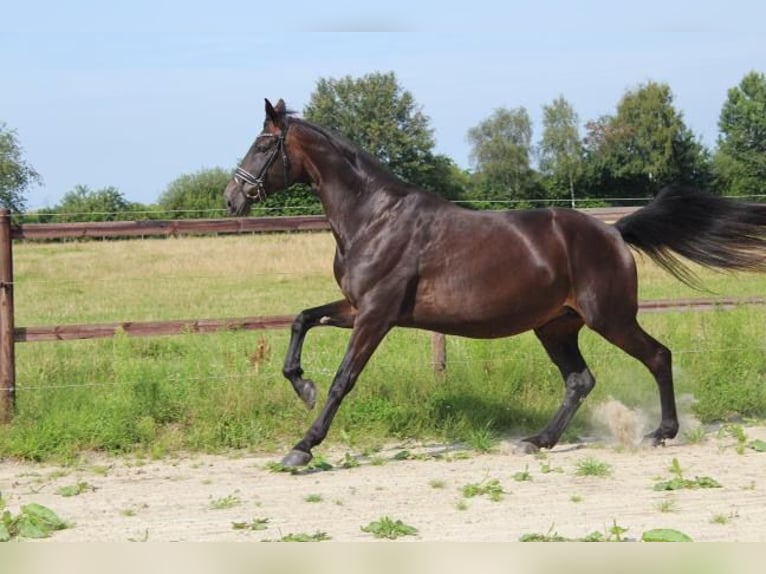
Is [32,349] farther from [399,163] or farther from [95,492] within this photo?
[399,163]

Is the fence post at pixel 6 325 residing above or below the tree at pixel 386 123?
below

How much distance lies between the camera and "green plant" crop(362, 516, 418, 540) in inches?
176

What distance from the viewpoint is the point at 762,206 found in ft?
23.8

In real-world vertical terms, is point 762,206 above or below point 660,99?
below

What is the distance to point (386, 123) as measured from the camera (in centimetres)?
4991

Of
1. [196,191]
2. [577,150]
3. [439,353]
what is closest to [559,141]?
[577,150]

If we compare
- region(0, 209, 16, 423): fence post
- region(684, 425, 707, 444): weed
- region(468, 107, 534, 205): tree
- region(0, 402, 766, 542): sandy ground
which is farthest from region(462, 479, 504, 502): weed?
region(468, 107, 534, 205): tree

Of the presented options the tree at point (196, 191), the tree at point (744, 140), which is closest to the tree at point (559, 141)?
the tree at point (744, 140)

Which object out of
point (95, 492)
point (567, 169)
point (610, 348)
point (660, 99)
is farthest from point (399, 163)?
point (95, 492)

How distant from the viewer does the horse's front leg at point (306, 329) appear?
6.52 metres

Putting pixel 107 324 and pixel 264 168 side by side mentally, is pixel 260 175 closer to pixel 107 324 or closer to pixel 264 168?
pixel 264 168

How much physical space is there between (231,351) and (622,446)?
340 centimetres

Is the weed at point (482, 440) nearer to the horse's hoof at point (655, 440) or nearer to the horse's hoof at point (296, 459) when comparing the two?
the horse's hoof at point (655, 440)

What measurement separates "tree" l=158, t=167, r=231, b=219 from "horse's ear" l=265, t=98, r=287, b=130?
108 feet
